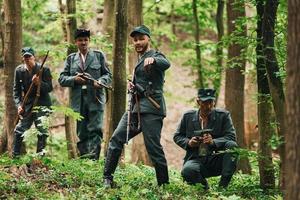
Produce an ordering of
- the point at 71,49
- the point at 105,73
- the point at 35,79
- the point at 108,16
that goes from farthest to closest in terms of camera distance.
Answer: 1. the point at 108,16
2. the point at 71,49
3. the point at 105,73
4. the point at 35,79

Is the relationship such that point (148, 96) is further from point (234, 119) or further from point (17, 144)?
point (234, 119)

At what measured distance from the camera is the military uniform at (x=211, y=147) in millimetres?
8414

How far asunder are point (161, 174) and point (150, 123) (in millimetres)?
737

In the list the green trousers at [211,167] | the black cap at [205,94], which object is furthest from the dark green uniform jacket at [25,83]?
the green trousers at [211,167]

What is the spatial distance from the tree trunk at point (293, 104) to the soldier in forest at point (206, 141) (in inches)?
142

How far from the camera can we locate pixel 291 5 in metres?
4.76

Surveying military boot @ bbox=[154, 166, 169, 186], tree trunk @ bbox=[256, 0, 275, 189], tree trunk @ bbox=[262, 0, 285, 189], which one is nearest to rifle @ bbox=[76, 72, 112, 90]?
military boot @ bbox=[154, 166, 169, 186]

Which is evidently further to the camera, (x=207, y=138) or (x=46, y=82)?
(x=46, y=82)

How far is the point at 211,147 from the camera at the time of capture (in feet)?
28.0

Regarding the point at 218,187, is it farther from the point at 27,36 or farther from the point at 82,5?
the point at 27,36

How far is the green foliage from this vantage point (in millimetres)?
6918

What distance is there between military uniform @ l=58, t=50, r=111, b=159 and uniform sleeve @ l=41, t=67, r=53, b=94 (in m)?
A: 0.20

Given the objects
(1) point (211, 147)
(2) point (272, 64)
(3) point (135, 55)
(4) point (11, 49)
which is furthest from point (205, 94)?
(3) point (135, 55)

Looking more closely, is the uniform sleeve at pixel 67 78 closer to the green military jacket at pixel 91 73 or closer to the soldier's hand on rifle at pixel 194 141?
the green military jacket at pixel 91 73
